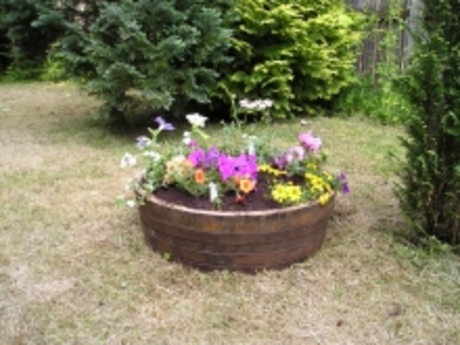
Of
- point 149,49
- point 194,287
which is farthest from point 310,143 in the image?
point 149,49

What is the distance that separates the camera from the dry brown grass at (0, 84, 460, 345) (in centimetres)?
A: 212

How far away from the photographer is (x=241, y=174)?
258 centimetres

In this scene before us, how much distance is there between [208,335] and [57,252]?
110cm

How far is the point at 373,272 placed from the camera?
2.55m

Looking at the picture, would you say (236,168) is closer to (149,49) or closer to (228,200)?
(228,200)

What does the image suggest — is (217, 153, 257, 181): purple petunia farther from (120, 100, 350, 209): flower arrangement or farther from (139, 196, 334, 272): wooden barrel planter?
(139, 196, 334, 272): wooden barrel planter

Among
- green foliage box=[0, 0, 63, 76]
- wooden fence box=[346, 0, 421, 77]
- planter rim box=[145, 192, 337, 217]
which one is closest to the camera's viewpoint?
planter rim box=[145, 192, 337, 217]

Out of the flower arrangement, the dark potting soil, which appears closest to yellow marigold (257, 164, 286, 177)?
the flower arrangement

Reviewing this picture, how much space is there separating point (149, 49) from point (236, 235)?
2.53m

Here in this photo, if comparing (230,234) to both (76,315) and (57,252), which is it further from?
(57,252)

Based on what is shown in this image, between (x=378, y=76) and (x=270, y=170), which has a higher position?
(x=270, y=170)

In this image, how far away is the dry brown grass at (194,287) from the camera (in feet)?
6.96

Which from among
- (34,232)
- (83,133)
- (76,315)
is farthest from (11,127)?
(76,315)

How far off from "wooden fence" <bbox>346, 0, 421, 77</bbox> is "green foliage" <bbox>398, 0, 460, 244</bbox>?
3377 millimetres
